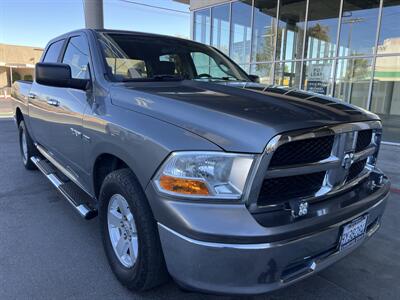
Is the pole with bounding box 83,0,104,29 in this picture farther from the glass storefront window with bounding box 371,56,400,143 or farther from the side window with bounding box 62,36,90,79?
the glass storefront window with bounding box 371,56,400,143

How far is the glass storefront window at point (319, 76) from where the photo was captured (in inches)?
452

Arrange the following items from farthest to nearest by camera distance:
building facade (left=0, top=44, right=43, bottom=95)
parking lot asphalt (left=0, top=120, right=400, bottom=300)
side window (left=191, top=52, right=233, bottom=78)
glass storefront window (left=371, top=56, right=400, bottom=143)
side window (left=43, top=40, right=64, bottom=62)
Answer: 1. building facade (left=0, top=44, right=43, bottom=95)
2. glass storefront window (left=371, top=56, right=400, bottom=143)
3. side window (left=43, top=40, right=64, bottom=62)
4. side window (left=191, top=52, right=233, bottom=78)
5. parking lot asphalt (left=0, top=120, right=400, bottom=300)

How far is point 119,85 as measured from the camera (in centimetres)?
275

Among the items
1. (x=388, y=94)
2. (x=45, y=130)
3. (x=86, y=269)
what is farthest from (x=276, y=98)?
(x=388, y=94)

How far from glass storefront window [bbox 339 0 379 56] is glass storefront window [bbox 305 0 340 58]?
0.95ft

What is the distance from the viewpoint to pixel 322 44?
465 inches

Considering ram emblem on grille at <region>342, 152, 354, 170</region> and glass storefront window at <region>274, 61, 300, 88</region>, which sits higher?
glass storefront window at <region>274, 61, 300, 88</region>

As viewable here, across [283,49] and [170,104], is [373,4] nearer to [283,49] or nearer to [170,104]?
[283,49]

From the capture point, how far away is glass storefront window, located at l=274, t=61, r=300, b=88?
12.5m

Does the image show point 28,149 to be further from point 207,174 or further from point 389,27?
point 389,27

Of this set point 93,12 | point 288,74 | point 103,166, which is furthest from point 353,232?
point 288,74

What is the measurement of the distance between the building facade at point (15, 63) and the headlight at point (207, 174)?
43036 mm

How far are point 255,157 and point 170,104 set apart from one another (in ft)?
2.35

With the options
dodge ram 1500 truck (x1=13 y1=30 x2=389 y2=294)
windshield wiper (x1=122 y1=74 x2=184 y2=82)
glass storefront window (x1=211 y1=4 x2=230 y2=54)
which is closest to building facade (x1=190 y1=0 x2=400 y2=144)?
glass storefront window (x1=211 y1=4 x2=230 y2=54)
